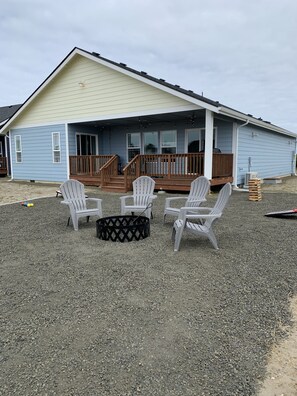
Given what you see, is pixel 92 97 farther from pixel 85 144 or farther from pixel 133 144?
pixel 133 144

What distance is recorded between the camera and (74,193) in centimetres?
604

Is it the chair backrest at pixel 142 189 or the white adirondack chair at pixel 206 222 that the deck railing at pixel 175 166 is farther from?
the white adirondack chair at pixel 206 222

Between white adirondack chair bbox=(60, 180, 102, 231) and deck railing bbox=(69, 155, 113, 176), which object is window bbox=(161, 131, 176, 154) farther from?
white adirondack chair bbox=(60, 180, 102, 231)

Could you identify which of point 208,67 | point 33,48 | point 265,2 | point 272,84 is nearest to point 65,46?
point 33,48

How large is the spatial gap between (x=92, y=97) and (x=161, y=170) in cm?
476

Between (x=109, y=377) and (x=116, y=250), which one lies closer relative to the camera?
(x=109, y=377)

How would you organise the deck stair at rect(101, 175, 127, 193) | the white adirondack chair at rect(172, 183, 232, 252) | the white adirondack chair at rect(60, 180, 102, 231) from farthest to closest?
1. the deck stair at rect(101, 175, 127, 193)
2. the white adirondack chair at rect(60, 180, 102, 231)
3. the white adirondack chair at rect(172, 183, 232, 252)

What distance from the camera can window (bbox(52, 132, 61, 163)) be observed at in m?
14.5

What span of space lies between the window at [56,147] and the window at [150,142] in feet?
14.0

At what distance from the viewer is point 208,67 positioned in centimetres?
1905

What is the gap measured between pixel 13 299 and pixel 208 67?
1948 cm

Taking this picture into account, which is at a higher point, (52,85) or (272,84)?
(272,84)

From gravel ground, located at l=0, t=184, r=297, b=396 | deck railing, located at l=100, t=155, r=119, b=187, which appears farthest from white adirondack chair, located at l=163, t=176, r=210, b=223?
deck railing, located at l=100, t=155, r=119, b=187

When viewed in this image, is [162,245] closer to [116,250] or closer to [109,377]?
[116,250]
